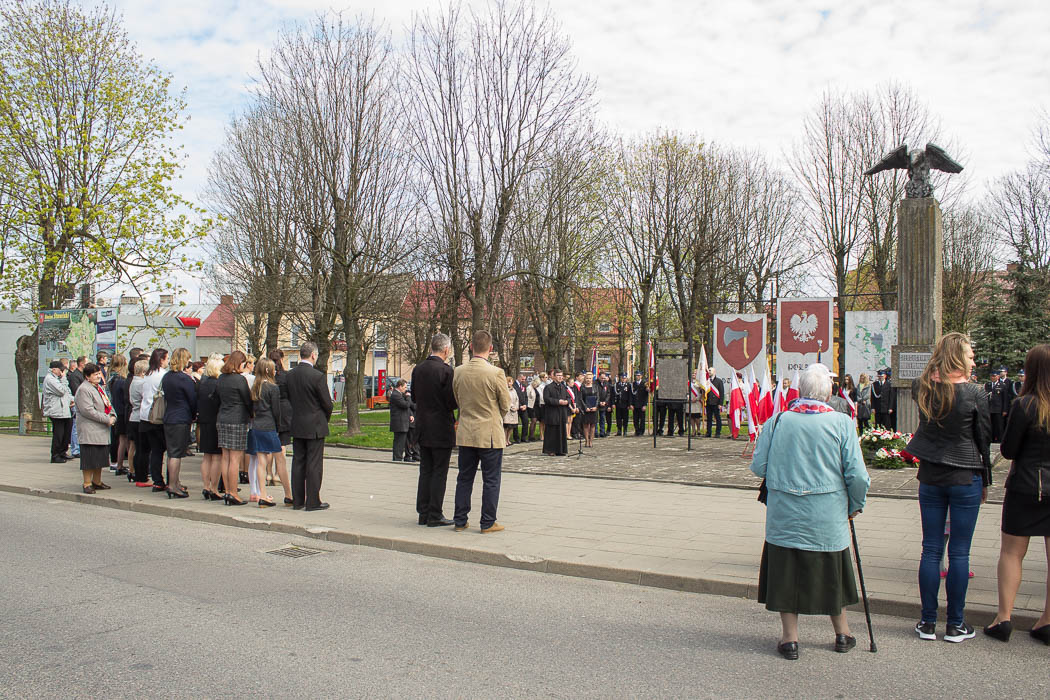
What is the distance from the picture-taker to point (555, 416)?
17391 millimetres

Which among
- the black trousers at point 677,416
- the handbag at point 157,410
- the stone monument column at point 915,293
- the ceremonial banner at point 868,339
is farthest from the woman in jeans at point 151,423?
the ceremonial banner at point 868,339

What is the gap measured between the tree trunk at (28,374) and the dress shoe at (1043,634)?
1023 inches

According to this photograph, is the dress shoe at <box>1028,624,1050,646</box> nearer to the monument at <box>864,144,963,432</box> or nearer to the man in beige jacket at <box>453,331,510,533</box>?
the man in beige jacket at <box>453,331,510,533</box>

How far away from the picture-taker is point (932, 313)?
47.4 ft

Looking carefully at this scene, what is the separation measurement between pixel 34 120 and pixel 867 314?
23.7 metres

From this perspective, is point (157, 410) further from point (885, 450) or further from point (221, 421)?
point (885, 450)

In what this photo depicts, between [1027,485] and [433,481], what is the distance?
5.76 meters

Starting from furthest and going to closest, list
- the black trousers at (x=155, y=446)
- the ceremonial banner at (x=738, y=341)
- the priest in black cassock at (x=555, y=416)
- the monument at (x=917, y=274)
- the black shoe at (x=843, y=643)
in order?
the ceremonial banner at (x=738, y=341) < the priest in black cassock at (x=555, y=416) < the monument at (x=917, y=274) < the black trousers at (x=155, y=446) < the black shoe at (x=843, y=643)

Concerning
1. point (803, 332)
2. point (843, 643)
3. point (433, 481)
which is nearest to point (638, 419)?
point (803, 332)

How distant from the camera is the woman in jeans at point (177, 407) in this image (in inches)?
429

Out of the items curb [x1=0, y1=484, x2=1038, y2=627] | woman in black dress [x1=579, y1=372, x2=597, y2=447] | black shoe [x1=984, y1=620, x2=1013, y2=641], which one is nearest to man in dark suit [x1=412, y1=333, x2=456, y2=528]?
curb [x1=0, y1=484, x2=1038, y2=627]

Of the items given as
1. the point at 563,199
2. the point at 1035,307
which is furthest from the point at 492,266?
the point at 1035,307

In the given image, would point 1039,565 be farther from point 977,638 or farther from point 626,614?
point 626,614

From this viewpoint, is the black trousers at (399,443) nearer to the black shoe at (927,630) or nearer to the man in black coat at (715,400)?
the man in black coat at (715,400)
